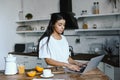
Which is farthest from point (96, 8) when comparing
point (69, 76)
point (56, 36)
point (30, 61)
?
point (69, 76)

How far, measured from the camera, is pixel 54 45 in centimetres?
288

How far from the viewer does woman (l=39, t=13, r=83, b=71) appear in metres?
2.82


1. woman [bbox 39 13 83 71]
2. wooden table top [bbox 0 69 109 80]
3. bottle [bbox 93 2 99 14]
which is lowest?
Result: wooden table top [bbox 0 69 109 80]

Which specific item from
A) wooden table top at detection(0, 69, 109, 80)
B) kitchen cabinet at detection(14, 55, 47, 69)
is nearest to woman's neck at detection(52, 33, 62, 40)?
wooden table top at detection(0, 69, 109, 80)

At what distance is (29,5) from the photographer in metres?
5.91

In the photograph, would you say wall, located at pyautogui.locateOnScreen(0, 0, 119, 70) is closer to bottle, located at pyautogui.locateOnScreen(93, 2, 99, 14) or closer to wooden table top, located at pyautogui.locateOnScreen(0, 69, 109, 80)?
bottle, located at pyautogui.locateOnScreen(93, 2, 99, 14)

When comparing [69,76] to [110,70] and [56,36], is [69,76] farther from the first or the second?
[110,70]

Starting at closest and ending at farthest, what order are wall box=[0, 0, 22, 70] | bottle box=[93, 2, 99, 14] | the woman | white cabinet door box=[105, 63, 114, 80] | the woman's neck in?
the woman → the woman's neck → white cabinet door box=[105, 63, 114, 80] → bottle box=[93, 2, 99, 14] → wall box=[0, 0, 22, 70]

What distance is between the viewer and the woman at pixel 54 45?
282 centimetres

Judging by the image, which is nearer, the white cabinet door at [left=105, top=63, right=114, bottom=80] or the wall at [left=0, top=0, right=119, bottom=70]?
the white cabinet door at [left=105, top=63, right=114, bottom=80]

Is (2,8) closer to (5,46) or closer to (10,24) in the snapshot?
(10,24)

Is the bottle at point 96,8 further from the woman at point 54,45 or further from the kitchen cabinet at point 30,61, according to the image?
the woman at point 54,45

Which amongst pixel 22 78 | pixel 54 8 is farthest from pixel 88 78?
pixel 54 8

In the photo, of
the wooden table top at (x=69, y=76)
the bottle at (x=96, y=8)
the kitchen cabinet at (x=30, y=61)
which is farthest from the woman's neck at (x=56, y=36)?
the kitchen cabinet at (x=30, y=61)
